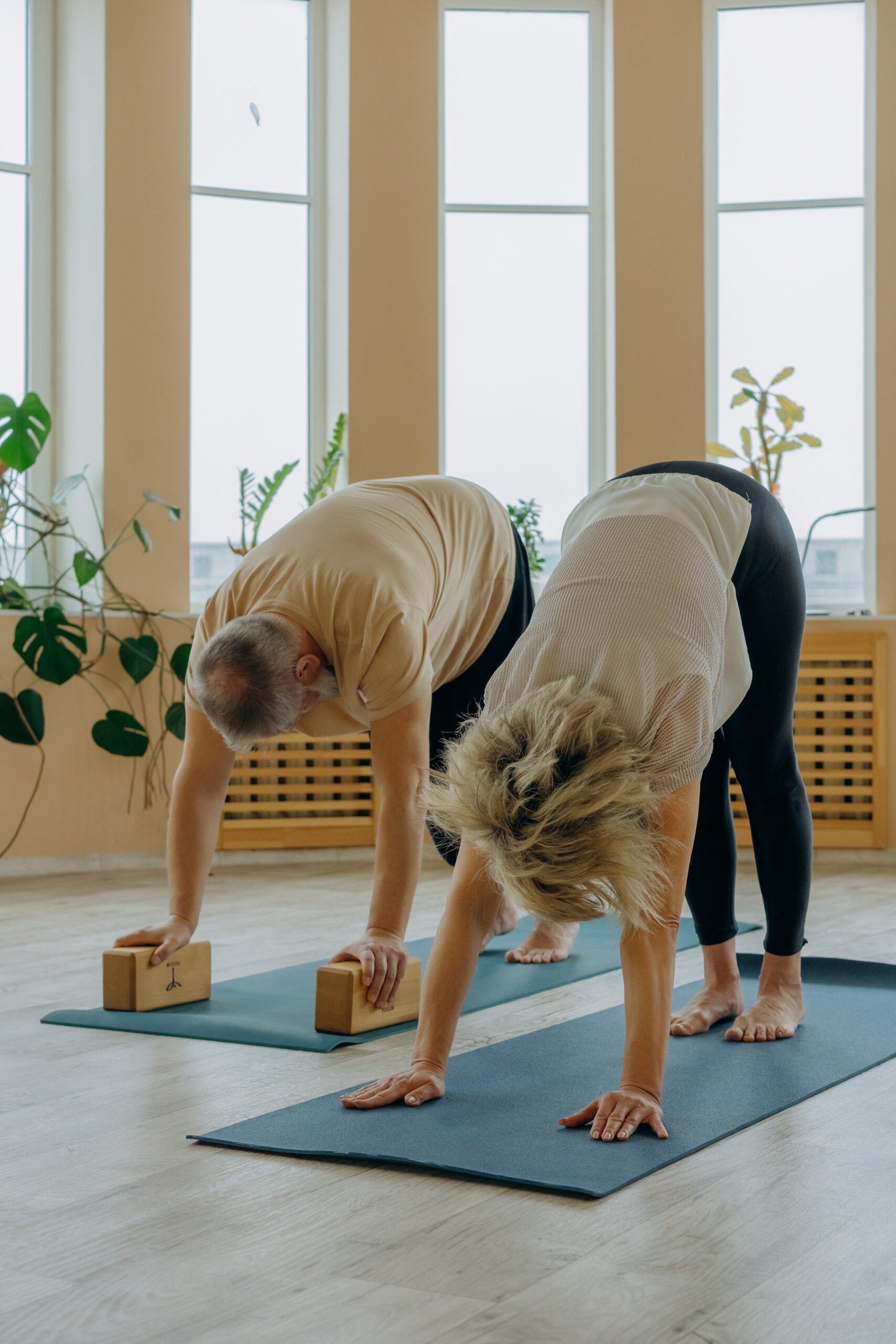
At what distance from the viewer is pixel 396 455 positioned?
17.2ft

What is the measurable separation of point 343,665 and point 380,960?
51 cm

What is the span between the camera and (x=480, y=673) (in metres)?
2.94

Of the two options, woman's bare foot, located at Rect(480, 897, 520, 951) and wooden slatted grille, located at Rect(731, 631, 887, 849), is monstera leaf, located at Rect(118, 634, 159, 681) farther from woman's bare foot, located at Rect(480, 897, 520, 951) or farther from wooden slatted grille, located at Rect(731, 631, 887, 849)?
wooden slatted grille, located at Rect(731, 631, 887, 849)

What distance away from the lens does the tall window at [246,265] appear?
17.5 ft

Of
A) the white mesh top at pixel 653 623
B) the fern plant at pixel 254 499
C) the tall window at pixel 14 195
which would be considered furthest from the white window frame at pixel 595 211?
the white mesh top at pixel 653 623

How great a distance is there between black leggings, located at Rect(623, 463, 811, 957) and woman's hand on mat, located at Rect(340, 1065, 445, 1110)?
645mm

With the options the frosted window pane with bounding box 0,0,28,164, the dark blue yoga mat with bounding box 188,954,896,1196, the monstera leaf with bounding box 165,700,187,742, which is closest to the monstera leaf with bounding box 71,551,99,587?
the monstera leaf with bounding box 165,700,187,742

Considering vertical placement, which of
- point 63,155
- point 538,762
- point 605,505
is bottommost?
point 538,762

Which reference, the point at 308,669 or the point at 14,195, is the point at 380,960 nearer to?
the point at 308,669

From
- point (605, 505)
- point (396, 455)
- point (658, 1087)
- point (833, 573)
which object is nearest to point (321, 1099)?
point (658, 1087)

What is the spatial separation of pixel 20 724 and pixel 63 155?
2.17 m

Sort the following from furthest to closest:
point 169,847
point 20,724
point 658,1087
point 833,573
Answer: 1. point 833,573
2. point 20,724
3. point 169,847
4. point 658,1087

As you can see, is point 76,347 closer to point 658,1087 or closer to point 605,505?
point 605,505

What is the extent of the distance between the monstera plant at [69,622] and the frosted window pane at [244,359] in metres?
0.39
